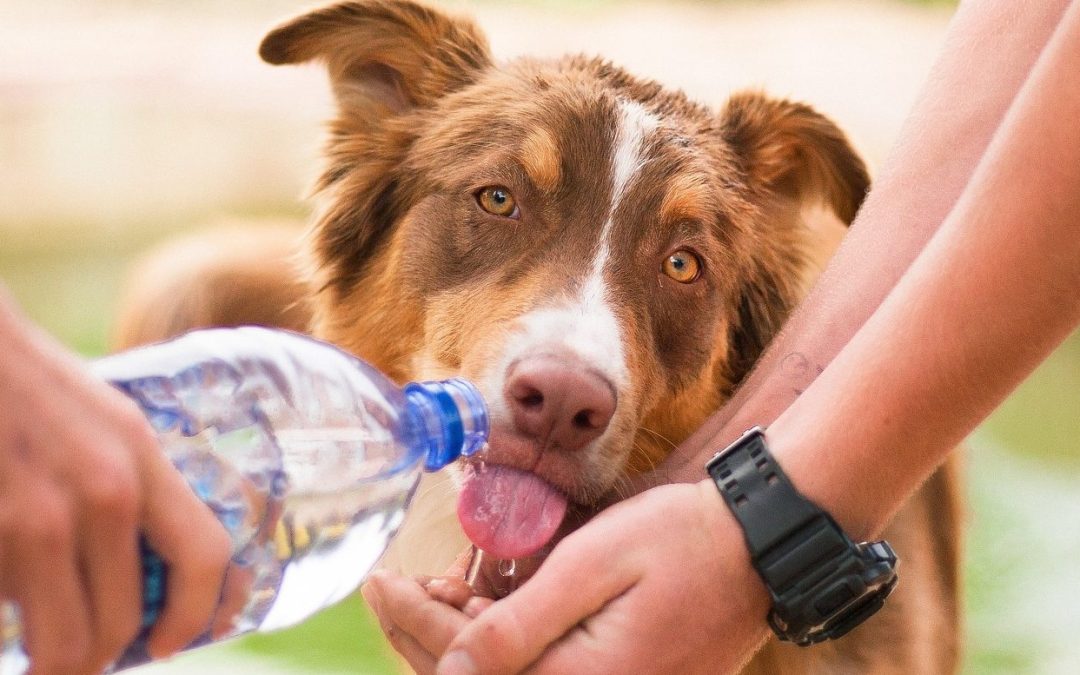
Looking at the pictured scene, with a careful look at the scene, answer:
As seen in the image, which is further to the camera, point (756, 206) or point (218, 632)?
point (756, 206)

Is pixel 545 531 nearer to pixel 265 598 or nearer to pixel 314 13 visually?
pixel 265 598

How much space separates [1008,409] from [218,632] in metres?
4.54

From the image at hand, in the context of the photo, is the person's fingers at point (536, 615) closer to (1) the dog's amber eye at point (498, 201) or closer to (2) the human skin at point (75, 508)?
(2) the human skin at point (75, 508)

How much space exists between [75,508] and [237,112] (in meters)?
6.36

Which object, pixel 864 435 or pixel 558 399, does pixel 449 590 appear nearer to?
pixel 558 399

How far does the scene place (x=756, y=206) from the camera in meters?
2.59

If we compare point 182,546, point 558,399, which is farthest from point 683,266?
point 182,546

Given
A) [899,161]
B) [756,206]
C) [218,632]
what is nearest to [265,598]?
[218,632]

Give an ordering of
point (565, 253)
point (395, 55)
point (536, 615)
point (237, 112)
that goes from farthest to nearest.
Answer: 1. point (237, 112)
2. point (395, 55)
3. point (565, 253)
4. point (536, 615)

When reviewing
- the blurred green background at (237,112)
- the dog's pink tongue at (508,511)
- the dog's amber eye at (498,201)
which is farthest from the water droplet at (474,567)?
the blurred green background at (237,112)

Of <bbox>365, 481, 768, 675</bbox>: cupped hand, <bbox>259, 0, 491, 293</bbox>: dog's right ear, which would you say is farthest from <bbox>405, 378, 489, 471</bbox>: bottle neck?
<bbox>259, 0, 491, 293</bbox>: dog's right ear

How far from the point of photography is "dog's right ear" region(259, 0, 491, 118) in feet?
8.34

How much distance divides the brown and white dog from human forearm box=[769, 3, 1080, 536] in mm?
422

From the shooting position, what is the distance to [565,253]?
219 cm
